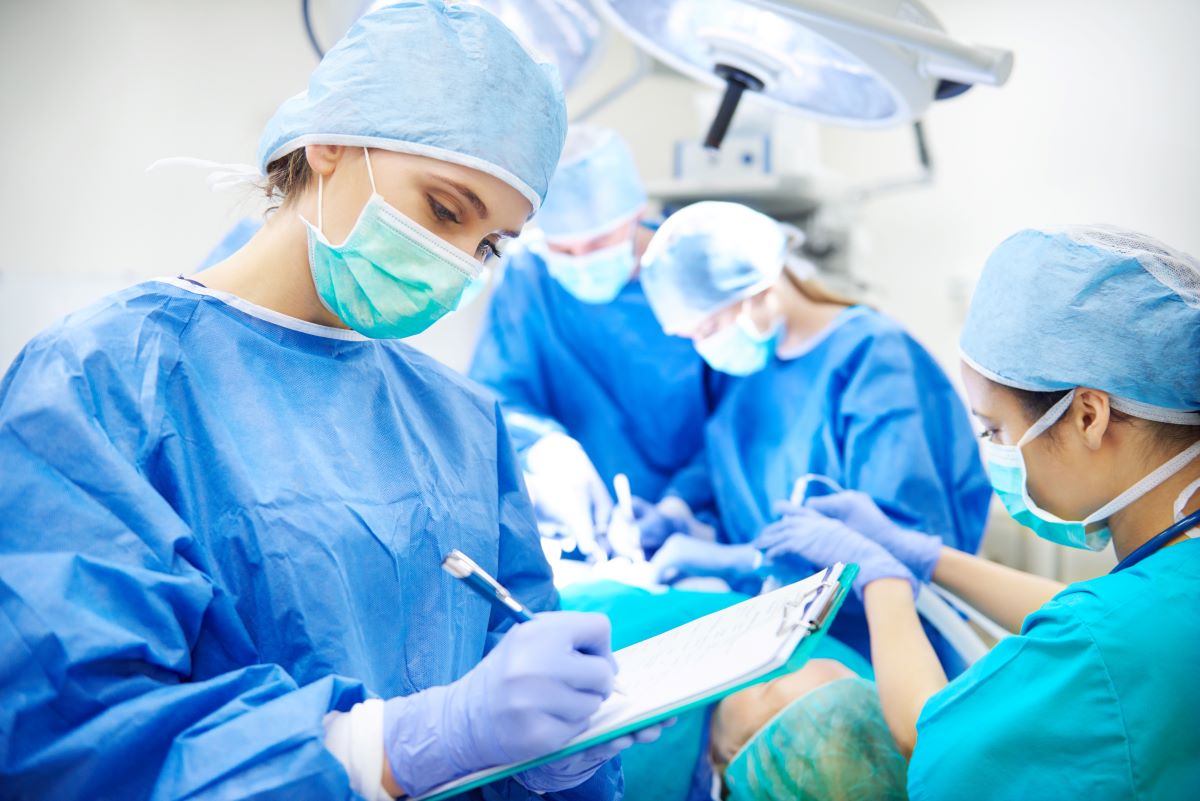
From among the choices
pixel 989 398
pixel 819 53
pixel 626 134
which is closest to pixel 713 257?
pixel 819 53

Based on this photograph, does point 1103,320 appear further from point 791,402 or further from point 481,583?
point 791,402

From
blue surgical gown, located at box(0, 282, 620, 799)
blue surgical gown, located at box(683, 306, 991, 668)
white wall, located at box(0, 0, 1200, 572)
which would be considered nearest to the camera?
blue surgical gown, located at box(0, 282, 620, 799)

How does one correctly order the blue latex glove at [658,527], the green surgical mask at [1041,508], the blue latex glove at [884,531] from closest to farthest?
the green surgical mask at [1041,508]
the blue latex glove at [884,531]
the blue latex glove at [658,527]

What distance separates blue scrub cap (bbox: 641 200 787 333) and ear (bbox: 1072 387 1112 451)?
1012mm

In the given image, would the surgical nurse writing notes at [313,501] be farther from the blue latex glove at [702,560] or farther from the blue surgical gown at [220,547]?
the blue latex glove at [702,560]

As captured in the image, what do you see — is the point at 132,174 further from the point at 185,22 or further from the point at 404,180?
the point at 404,180

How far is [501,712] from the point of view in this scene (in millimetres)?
843

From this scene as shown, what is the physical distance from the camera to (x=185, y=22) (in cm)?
237

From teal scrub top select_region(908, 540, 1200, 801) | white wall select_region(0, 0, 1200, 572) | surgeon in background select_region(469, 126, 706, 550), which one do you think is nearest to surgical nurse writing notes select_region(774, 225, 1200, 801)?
teal scrub top select_region(908, 540, 1200, 801)

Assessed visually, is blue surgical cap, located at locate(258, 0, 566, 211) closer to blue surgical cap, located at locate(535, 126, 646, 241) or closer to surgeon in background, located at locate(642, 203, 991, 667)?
surgeon in background, located at locate(642, 203, 991, 667)

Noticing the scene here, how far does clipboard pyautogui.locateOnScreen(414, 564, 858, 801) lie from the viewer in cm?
82

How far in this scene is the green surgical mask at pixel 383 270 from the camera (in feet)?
3.51

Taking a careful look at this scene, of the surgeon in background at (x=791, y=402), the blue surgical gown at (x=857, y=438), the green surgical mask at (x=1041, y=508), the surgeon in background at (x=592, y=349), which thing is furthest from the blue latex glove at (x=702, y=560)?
the green surgical mask at (x=1041, y=508)

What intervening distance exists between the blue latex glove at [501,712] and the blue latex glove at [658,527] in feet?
4.48
